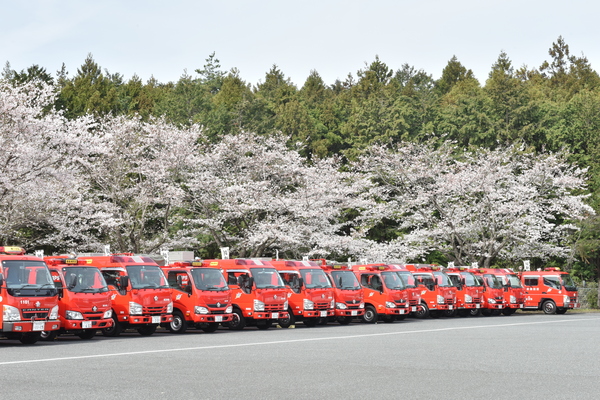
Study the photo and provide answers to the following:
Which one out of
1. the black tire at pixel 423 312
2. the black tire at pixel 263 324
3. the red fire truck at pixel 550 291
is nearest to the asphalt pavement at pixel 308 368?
the black tire at pixel 263 324

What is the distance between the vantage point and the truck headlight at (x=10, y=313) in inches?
713

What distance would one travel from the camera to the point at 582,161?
5491 centimetres

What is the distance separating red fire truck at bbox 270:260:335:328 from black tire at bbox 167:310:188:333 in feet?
14.1

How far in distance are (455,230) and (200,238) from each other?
14512 mm

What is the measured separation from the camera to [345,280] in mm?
28484

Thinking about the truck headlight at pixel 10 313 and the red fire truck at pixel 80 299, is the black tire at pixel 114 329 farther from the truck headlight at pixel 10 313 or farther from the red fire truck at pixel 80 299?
the truck headlight at pixel 10 313

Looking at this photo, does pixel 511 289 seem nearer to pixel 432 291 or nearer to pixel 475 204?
pixel 432 291

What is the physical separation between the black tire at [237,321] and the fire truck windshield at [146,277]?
3566 millimetres

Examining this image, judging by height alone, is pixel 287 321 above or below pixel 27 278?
below

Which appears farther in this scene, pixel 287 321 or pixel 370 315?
pixel 370 315

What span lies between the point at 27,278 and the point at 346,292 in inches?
502

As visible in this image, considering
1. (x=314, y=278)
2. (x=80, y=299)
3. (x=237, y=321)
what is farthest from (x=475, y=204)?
(x=80, y=299)

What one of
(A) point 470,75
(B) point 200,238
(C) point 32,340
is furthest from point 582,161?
(C) point 32,340

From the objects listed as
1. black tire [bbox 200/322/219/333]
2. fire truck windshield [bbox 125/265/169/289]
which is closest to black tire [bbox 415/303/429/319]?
black tire [bbox 200/322/219/333]
